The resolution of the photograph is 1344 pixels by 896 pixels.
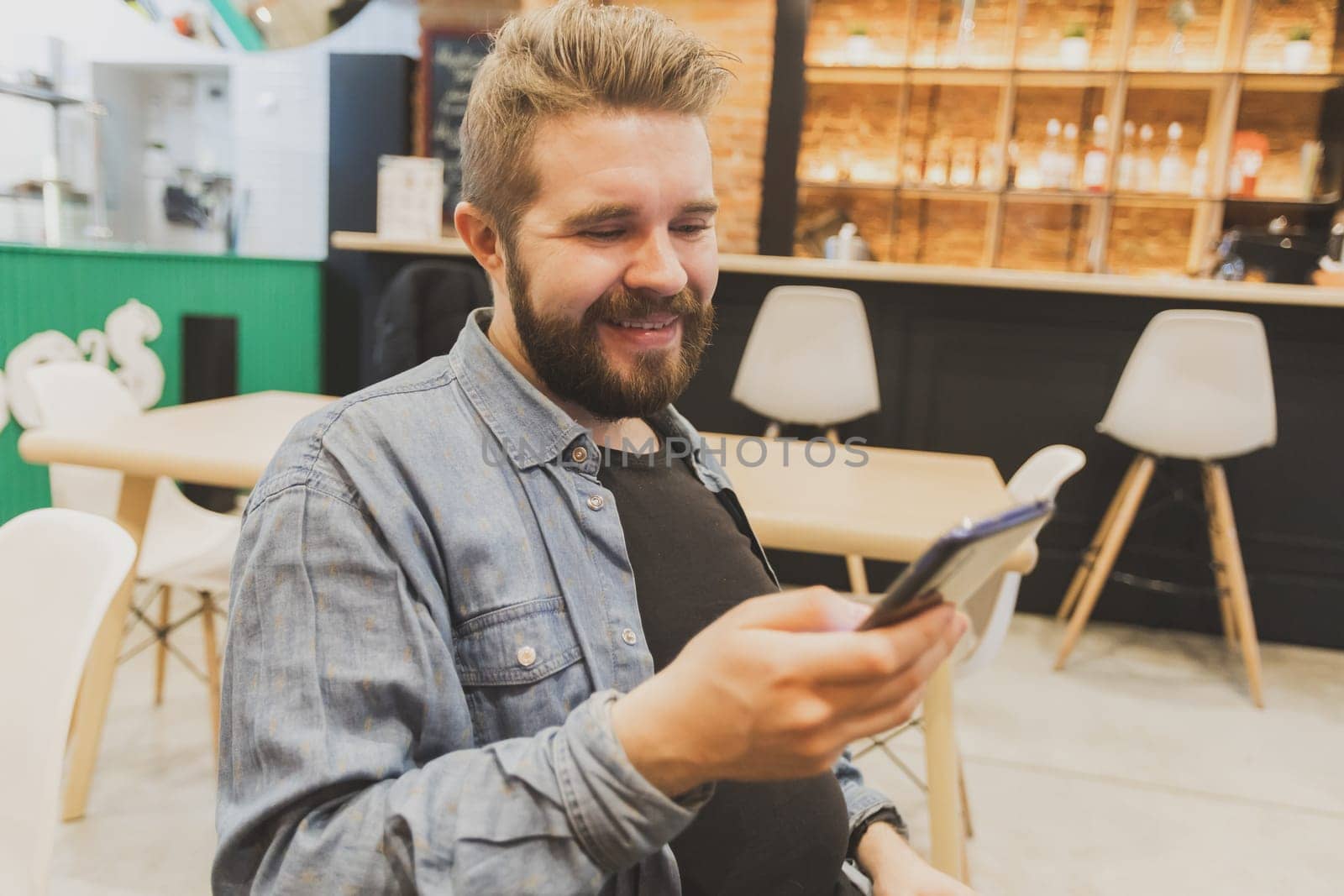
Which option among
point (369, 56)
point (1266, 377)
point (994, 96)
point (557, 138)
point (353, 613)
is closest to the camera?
point (353, 613)

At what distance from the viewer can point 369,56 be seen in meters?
4.95

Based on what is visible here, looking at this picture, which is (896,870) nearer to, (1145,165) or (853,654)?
(853,654)

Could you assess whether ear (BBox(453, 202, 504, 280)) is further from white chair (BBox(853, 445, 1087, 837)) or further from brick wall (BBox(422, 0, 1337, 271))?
brick wall (BBox(422, 0, 1337, 271))

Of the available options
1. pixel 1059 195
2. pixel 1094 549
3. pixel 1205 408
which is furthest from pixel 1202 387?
pixel 1059 195

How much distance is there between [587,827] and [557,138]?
1.96 feet

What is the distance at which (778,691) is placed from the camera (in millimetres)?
539

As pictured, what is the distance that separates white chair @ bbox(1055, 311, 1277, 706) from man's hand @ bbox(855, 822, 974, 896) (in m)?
2.36

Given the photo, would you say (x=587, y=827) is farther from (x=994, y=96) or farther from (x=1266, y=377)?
(x=994, y=96)

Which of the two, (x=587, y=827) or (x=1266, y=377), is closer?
(x=587, y=827)

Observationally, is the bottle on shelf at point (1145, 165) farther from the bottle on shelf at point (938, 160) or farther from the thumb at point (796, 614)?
the thumb at point (796, 614)

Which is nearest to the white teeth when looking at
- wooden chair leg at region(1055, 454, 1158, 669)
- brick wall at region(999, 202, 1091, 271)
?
wooden chair leg at region(1055, 454, 1158, 669)

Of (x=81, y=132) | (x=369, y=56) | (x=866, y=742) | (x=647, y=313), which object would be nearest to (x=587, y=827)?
(x=647, y=313)

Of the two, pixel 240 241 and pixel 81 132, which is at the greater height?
pixel 81 132

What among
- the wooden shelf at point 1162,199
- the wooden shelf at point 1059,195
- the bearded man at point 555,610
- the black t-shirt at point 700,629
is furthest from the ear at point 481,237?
the wooden shelf at point 1162,199
